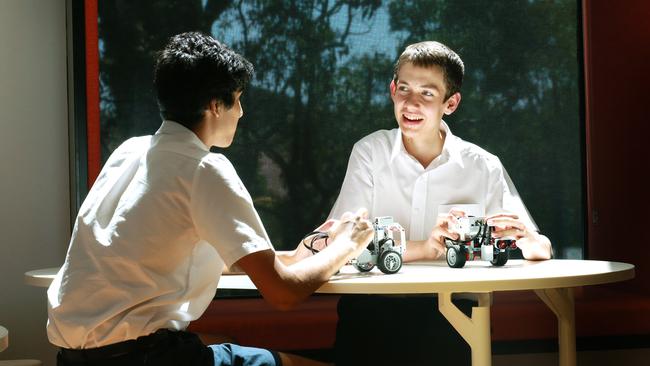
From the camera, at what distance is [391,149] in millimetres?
3098

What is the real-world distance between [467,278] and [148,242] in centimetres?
80

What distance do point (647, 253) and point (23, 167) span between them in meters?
3.08

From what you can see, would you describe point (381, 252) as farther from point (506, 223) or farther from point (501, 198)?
point (501, 198)

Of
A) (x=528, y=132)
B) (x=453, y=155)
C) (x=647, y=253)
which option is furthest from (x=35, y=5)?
(x=647, y=253)

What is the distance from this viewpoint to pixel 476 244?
2471 millimetres

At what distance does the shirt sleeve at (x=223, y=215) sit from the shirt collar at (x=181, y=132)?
0.11 m

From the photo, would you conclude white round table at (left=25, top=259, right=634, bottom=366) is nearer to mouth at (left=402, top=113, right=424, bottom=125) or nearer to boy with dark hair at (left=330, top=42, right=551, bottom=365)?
boy with dark hair at (left=330, top=42, right=551, bottom=365)

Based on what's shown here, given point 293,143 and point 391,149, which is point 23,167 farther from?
point 391,149

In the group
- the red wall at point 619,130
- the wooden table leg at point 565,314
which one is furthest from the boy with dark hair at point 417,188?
the red wall at point 619,130

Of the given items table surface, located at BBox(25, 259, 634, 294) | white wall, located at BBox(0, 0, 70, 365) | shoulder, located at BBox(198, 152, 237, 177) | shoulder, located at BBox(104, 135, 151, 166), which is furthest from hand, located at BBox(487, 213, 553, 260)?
white wall, located at BBox(0, 0, 70, 365)

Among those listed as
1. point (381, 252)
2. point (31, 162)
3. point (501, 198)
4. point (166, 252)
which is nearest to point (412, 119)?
point (501, 198)

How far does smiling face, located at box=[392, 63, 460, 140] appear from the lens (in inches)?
117

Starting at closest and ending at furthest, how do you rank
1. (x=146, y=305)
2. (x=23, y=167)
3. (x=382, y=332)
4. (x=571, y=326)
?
1. (x=146, y=305)
2. (x=571, y=326)
3. (x=382, y=332)
4. (x=23, y=167)

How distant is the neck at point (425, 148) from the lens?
306cm
